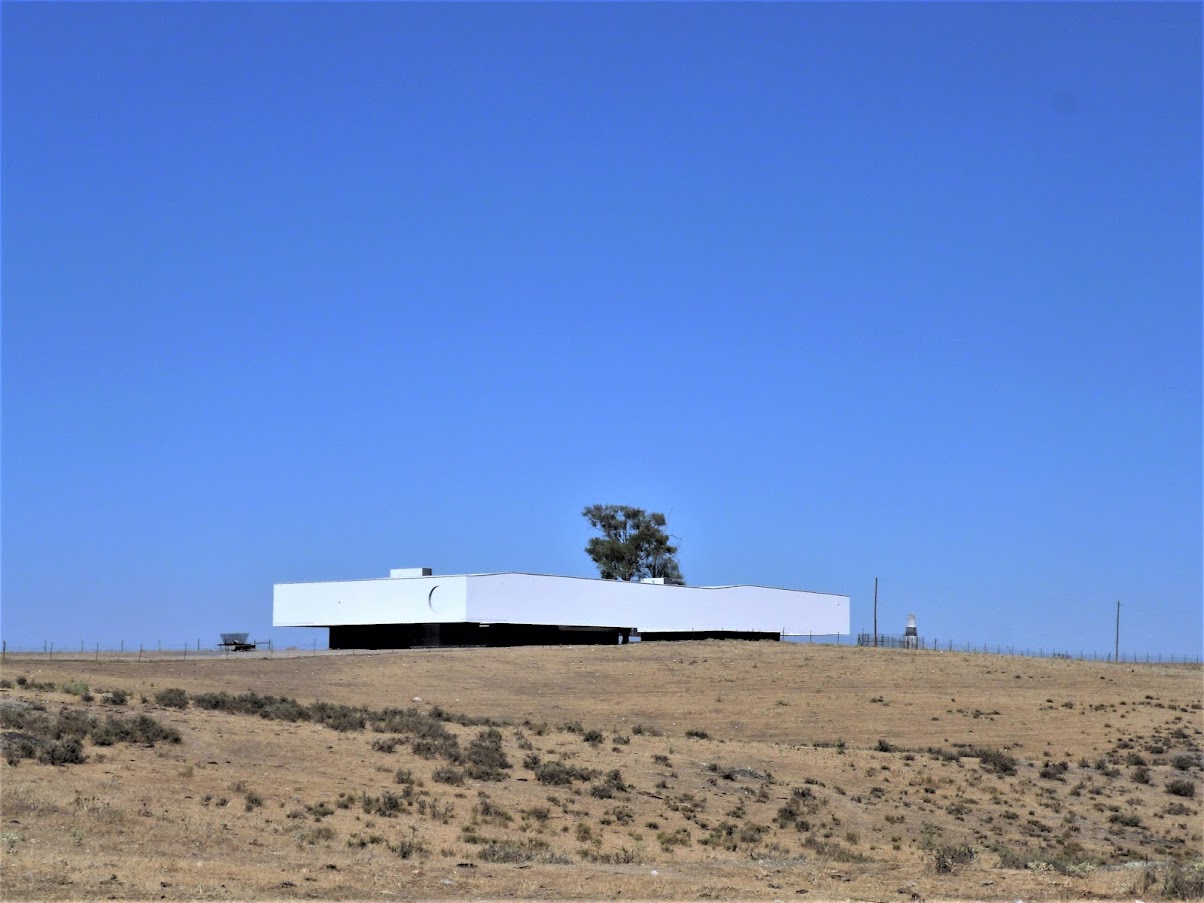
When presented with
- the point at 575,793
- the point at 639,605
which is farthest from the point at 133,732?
the point at 639,605

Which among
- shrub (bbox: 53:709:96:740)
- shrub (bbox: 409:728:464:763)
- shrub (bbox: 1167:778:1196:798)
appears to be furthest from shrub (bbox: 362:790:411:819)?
shrub (bbox: 1167:778:1196:798)

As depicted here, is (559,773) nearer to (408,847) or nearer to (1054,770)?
(408,847)

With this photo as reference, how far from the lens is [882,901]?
18.8 metres

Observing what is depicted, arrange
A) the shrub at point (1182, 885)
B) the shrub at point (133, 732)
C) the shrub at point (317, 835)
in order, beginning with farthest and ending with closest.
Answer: the shrub at point (133, 732) < the shrub at point (317, 835) < the shrub at point (1182, 885)

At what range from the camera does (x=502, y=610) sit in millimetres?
77312

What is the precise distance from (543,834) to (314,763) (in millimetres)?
6450

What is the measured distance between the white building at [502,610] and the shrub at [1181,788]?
43.9m

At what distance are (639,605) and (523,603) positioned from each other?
400 inches

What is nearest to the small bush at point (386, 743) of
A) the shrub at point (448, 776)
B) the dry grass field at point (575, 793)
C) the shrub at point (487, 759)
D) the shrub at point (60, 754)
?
the dry grass field at point (575, 793)

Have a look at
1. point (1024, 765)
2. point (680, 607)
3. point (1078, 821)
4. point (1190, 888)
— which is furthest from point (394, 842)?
point (680, 607)

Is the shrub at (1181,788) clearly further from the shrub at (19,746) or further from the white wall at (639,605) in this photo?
the white wall at (639,605)

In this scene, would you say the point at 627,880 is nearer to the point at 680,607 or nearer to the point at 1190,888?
the point at 1190,888

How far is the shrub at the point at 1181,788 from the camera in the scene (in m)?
38.6

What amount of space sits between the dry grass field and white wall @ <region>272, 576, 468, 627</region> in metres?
18.8
